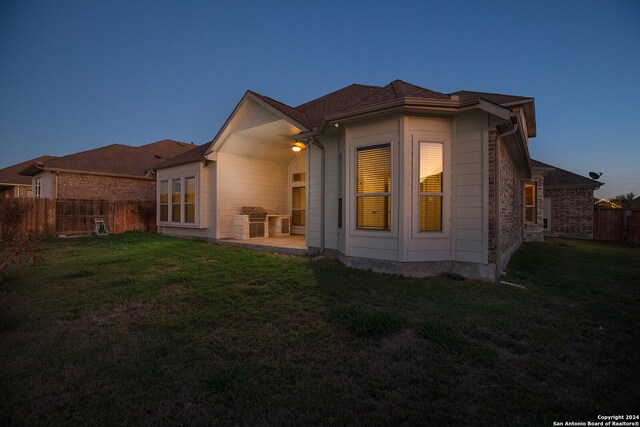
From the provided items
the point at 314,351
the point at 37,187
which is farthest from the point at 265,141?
the point at 37,187

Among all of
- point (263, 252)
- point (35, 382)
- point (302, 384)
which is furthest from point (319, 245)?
point (35, 382)

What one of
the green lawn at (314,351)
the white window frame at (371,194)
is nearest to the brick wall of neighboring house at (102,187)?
the green lawn at (314,351)

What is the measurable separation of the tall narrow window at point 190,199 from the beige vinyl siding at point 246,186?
155cm

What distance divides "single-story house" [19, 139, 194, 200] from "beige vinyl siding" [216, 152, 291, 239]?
596cm

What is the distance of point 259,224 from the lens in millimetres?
10648

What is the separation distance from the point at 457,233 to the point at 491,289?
3.89 feet

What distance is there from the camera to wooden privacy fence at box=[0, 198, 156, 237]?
1256cm

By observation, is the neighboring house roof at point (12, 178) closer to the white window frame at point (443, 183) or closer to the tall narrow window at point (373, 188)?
the tall narrow window at point (373, 188)

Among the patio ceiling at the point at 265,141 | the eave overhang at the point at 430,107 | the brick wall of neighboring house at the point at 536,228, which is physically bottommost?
the brick wall of neighboring house at the point at 536,228

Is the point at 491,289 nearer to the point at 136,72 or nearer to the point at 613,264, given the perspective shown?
the point at 613,264

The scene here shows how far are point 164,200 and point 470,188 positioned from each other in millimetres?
12384

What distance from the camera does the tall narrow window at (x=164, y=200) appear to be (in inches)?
491

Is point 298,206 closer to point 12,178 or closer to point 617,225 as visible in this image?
point 617,225

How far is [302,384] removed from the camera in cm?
224
